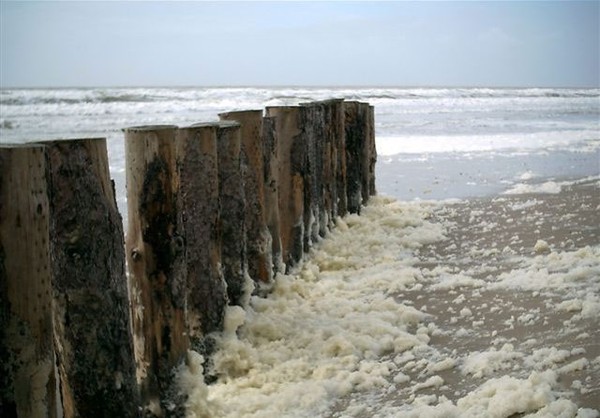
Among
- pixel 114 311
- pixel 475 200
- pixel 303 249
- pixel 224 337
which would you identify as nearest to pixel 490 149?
pixel 475 200

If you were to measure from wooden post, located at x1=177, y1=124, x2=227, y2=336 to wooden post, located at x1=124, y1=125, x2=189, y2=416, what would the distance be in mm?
431

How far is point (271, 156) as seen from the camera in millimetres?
5184

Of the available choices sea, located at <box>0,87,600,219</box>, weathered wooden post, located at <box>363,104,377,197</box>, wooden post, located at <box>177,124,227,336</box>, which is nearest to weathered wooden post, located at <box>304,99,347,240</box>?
weathered wooden post, located at <box>363,104,377,197</box>

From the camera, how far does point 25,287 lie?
2479 mm

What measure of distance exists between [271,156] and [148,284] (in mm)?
2085

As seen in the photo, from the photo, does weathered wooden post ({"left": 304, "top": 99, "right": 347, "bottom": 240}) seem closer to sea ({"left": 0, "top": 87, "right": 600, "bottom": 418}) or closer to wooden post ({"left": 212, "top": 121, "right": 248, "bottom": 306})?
sea ({"left": 0, "top": 87, "right": 600, "bottom": 418})

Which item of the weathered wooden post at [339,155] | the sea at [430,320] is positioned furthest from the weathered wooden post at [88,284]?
the weathered wooden post at [339,155]

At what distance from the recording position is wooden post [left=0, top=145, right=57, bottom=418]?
240 centimetres

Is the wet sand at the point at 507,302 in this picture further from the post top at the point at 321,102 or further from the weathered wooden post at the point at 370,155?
the post top at the point at 321,102

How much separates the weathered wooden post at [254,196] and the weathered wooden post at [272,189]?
174mm

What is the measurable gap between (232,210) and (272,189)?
0.90 metres

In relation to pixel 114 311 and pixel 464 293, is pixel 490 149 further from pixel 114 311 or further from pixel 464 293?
pixel 114 311

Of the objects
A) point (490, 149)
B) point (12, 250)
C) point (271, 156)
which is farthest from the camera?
point (490, 149)

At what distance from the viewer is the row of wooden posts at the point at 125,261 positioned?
2473 mm
